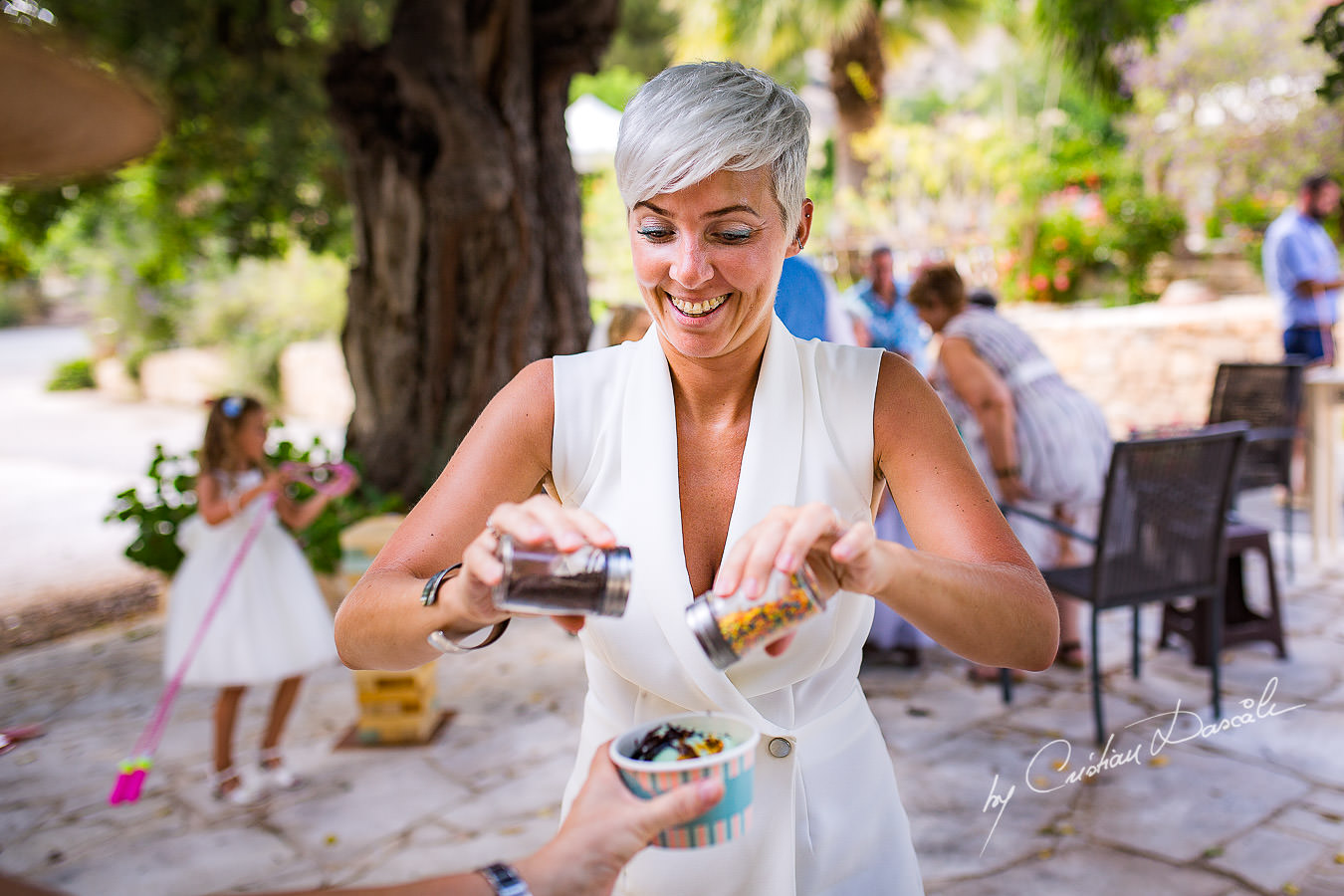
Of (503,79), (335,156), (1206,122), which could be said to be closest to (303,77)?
(335,156)

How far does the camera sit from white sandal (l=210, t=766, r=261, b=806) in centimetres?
369

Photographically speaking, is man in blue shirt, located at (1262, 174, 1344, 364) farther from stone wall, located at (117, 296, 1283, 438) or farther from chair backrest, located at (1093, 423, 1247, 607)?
chair backrest, located at (1093, 423, 1247, 607)

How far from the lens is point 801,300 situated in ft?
11.7

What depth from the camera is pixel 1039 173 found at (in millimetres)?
12664

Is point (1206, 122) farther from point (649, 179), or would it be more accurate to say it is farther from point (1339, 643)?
point (649, 179)

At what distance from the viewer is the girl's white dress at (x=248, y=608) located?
3.82m

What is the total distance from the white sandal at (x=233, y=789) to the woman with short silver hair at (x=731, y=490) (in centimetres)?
268

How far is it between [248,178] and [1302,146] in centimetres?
1088

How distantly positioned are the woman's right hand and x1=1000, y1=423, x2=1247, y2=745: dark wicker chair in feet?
10.1

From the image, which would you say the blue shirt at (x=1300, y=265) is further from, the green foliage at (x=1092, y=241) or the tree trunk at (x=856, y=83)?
the tree trunk at (x=856, y=83)

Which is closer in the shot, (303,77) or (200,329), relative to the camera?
(303,77)

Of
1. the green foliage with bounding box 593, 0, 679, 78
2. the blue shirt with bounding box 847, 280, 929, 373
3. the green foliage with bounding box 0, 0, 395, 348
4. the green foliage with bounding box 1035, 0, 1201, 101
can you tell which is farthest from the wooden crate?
the green foliage with bounding box 593, 0, 679, 78

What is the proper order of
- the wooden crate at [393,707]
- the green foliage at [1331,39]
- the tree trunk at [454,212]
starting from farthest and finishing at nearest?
Answer: the tree trunk at [454,212]
the wooden crate at [393,707]
the green foliage at [1331,39]

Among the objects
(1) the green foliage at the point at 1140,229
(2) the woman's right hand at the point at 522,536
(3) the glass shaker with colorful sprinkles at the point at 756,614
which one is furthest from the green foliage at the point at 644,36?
(3) the glass shaker with colorful sprinkles at the point at 756,614
